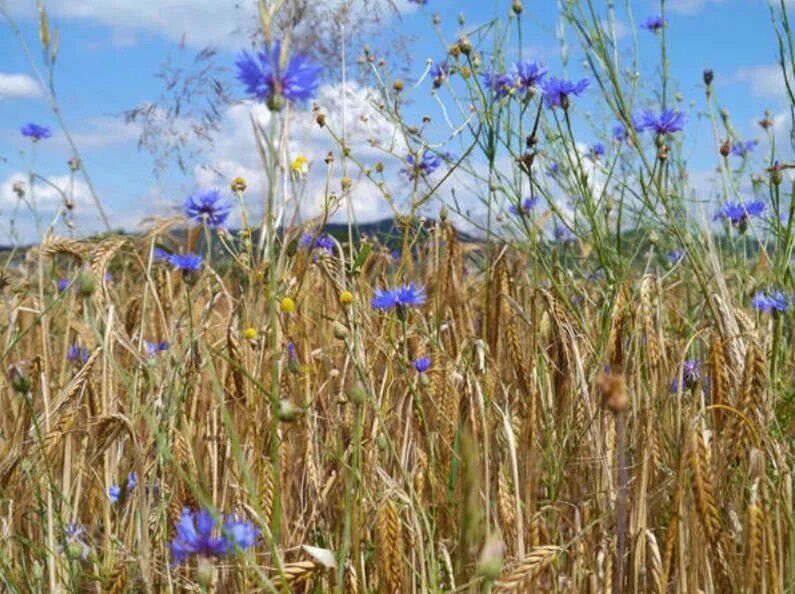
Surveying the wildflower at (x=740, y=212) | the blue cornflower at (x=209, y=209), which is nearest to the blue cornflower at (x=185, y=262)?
the blue cornflower at (x=209, y=209)

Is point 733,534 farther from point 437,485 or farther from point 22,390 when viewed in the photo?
point 22,390

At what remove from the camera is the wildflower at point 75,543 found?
1.27m

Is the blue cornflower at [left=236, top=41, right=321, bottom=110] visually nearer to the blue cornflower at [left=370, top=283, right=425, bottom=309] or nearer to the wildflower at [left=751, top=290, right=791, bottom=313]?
the blue cornflower at [left=370, top=283, right=425, bottom=309]

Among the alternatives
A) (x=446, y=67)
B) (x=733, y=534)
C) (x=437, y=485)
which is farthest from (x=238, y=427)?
(x=446, y=67)

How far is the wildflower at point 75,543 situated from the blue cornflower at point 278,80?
0.73 m

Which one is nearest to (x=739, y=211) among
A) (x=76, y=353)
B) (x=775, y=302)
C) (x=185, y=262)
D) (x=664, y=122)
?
(x=664, y=122)

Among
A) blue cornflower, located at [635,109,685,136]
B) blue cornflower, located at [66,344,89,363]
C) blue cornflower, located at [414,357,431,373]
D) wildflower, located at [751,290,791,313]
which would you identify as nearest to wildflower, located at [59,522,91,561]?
blue cornflower, located at [414,357,431,373]

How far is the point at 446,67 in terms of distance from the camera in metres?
2.66

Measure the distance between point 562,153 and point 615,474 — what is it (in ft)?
3.65

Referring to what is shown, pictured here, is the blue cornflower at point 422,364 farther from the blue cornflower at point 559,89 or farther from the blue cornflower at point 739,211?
the blue cornflower at point 739,211

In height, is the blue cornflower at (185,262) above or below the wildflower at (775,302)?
above

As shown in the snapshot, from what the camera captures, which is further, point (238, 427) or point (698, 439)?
point (238, 427)

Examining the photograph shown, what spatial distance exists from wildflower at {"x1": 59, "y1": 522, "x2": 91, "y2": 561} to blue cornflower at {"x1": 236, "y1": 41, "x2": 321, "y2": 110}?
727mm

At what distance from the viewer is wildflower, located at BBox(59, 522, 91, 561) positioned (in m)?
1.27
